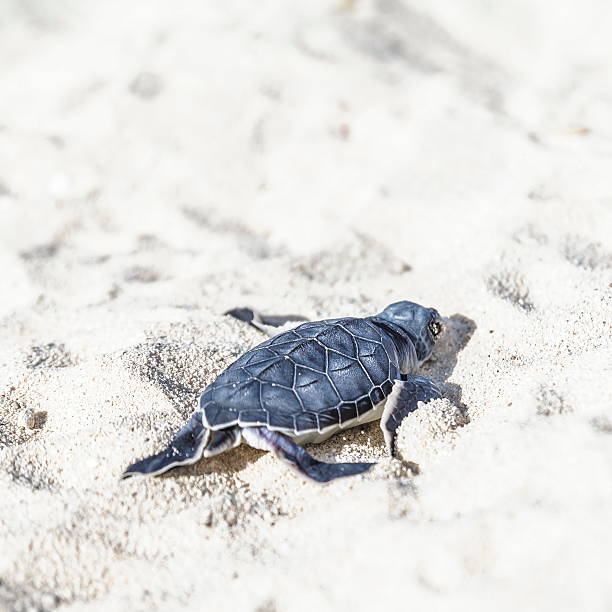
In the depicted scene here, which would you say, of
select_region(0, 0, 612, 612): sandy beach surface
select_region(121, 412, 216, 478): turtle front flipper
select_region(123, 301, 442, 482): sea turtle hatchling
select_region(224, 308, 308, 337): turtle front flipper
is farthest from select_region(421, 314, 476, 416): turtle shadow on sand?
select_region(121, 412, 216, 478): turtle front flipper

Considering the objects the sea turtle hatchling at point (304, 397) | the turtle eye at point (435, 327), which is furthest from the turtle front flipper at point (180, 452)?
the turtle eye at point (435, 327)

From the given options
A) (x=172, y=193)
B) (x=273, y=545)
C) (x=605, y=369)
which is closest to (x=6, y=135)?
(x=172, y=193)

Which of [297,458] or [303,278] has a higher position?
[297,458]

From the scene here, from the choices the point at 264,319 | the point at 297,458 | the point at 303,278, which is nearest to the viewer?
the point at 297,458

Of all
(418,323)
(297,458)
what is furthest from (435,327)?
(297,458)

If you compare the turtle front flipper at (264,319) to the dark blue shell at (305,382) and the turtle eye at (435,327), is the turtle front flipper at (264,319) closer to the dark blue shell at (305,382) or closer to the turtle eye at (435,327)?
the dark blue shell at (305,382)

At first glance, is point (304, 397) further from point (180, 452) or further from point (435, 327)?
point (435, 327)

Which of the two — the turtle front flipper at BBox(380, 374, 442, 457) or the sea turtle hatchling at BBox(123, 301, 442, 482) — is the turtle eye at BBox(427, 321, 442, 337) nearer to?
the sea turtle hatchling at BBox(123, 301, 442, 482)
